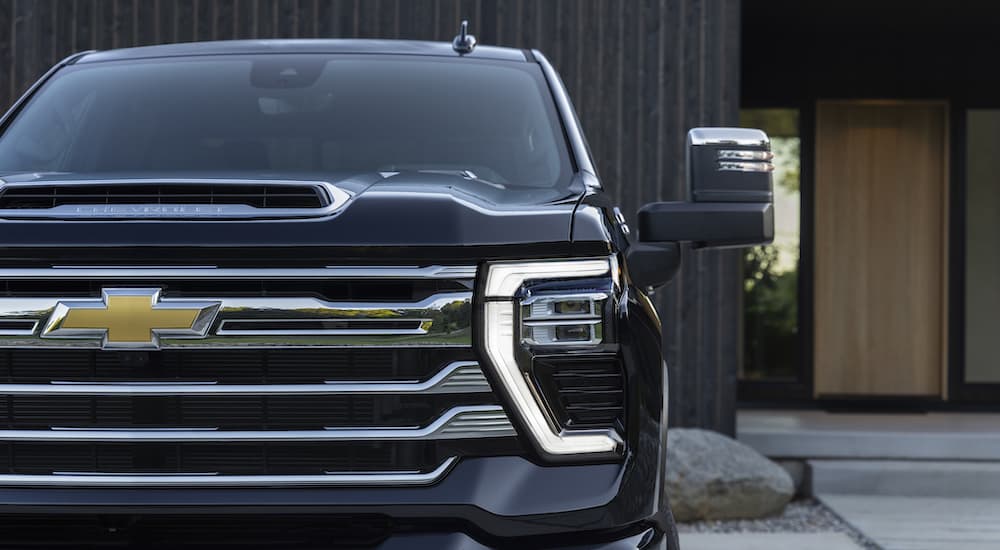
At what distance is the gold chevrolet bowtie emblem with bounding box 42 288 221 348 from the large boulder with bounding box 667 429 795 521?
4714 millimetres

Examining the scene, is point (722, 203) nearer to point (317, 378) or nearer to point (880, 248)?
point (317, 378)

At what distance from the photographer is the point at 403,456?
2057mm

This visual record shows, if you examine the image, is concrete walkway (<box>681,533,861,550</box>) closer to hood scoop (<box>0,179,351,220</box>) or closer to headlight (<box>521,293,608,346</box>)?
headlight (<box>521,293,608,346</box>)

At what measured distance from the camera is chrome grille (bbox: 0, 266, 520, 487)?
2043 millimetres

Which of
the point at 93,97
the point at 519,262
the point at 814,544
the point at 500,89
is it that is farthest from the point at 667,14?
the point at 519,262

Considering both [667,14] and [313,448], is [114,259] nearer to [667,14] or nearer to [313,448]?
[313,448]

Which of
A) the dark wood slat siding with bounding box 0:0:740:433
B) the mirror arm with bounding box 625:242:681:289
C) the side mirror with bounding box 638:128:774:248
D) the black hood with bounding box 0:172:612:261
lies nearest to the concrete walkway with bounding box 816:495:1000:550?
the dark wood slat siding with bounding box 0:0:740:433

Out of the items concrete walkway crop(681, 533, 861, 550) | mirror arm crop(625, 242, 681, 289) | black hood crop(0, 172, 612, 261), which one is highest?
black hood crop(0, 172, 612, 261)

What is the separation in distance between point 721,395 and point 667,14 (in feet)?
8.69

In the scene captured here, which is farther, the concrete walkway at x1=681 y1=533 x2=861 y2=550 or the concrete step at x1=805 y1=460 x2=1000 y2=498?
the concrete step at x1=805 y1=460 x2=1000 y2=498

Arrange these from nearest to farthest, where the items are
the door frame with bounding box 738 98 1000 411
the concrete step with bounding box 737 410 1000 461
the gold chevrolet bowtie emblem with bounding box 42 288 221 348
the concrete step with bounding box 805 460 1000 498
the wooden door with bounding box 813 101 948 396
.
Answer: the gold chevrolet bowtie emblem with bounding box 42 288 221 348
the concrete step with bounding box 805 460 1000 498
the concrete step with bounding box 737 410 1000 461
the door frame with bounding box 738 98 1000 411
the wooden door with bounding box 813 101 948 396

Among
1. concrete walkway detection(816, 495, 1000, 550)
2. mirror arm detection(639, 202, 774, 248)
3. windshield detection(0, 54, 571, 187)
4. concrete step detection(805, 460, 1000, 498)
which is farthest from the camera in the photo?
concrete step detection(805, 460, 1000, 498)

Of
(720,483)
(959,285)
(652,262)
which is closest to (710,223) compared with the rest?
(652,262)

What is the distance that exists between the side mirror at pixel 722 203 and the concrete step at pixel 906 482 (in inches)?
198
